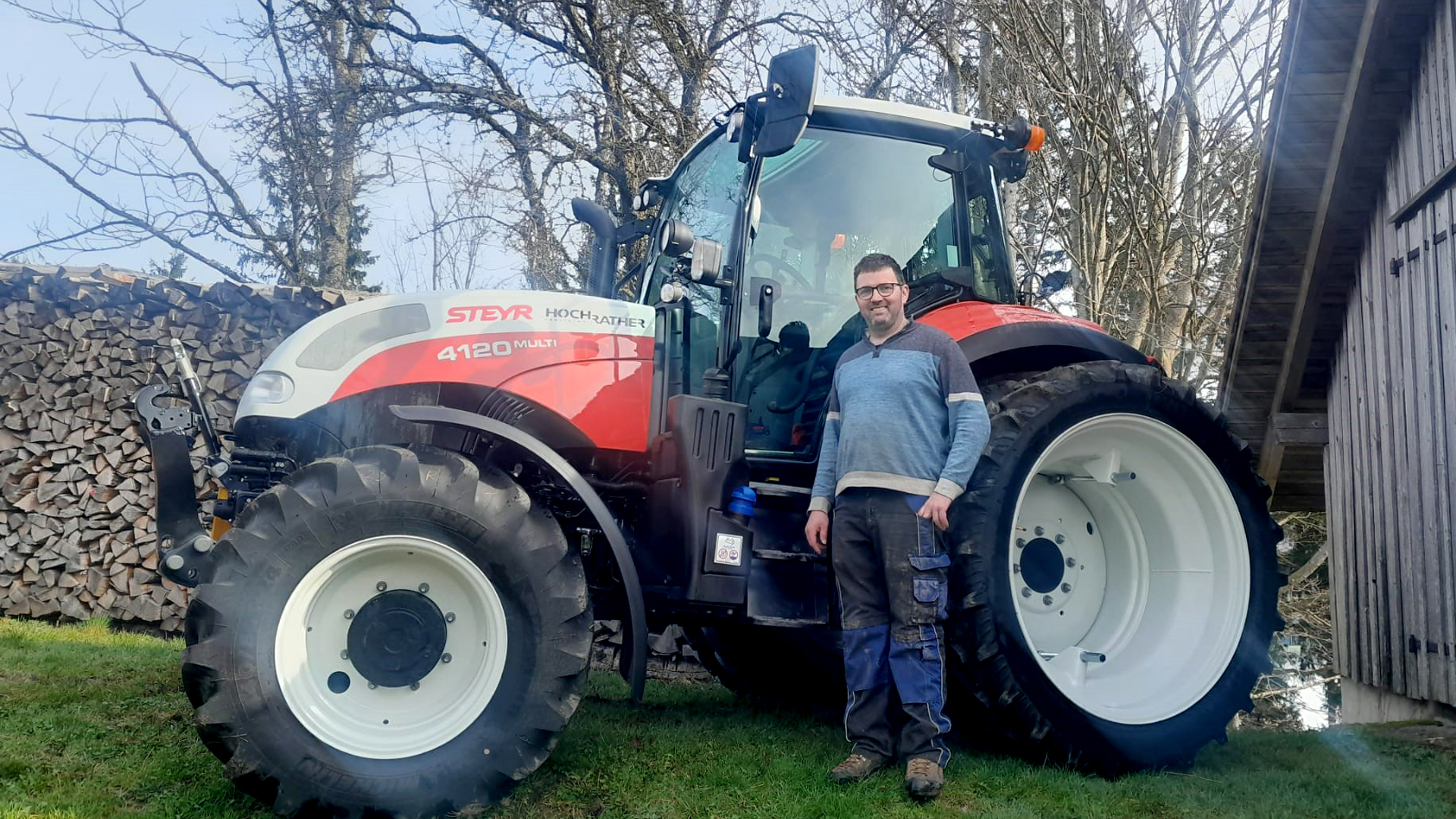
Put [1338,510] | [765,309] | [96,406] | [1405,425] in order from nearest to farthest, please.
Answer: [765,309]
[1405,425]
[1338,510]
[96,406]

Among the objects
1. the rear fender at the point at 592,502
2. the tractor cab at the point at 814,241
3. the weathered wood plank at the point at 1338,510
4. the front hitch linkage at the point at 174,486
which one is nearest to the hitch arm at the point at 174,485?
the front hitch linkage at the point at 174,486

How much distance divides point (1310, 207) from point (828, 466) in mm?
3378

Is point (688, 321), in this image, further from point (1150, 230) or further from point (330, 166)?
point (330, 166)

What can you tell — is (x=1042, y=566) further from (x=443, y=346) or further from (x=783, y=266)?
(x=443, y=346)

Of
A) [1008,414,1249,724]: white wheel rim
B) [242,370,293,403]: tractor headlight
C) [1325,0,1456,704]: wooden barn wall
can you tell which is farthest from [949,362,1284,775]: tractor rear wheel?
[242,370,293,403]: tractor headlight

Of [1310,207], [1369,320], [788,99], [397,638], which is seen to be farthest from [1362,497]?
[397,638]

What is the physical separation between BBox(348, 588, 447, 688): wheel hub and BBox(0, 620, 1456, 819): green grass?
492mm

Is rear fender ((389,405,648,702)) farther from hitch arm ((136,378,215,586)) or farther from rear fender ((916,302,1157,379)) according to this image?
rear fender ((916,302,1157,379))

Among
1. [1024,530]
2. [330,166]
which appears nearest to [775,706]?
[1024,530]

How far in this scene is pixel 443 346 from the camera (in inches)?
139

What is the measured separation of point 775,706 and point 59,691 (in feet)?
10.4

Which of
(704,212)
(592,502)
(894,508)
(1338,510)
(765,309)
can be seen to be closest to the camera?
(592,502)

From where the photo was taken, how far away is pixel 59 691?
14.4ft

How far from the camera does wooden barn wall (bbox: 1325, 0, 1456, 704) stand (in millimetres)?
4402
